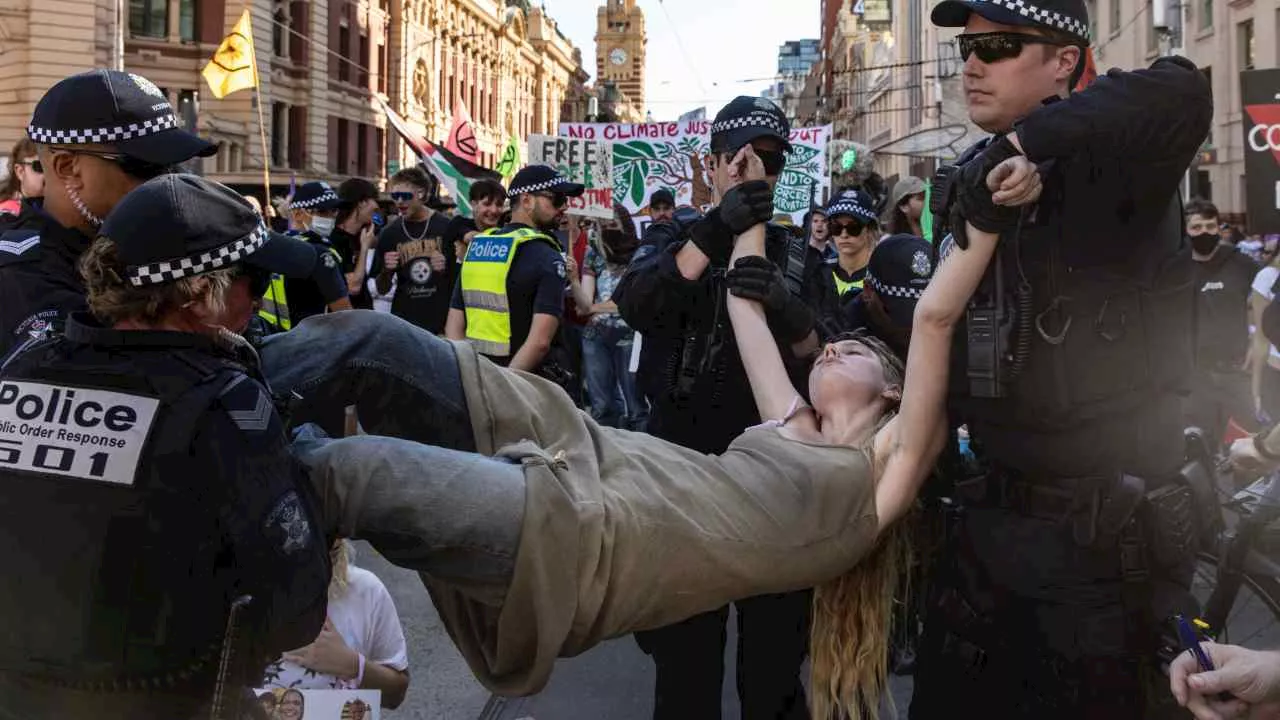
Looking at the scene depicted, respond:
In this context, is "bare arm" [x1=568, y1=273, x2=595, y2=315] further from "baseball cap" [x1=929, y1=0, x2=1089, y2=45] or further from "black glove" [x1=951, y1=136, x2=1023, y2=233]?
"black glove" [x1=951, y1=136, x2=1023, y2=233]

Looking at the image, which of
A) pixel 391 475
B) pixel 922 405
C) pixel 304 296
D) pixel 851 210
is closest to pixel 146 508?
pixel 391 475

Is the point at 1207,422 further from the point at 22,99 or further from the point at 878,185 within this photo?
the point at 22,99

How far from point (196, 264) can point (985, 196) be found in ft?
Answer: 5.19

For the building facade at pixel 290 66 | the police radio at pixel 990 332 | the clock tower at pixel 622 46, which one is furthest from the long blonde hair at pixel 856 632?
the clock tower at pixel 622 46

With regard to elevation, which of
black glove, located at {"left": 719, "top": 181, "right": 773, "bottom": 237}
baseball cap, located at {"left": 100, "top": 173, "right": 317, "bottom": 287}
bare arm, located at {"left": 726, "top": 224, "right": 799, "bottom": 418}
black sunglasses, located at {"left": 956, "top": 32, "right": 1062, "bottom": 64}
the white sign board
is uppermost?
black sunglasses, located at {"left": 956, "top": 32, "right": 1062, "bottom": 64}

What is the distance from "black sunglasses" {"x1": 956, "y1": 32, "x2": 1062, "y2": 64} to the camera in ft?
9.08

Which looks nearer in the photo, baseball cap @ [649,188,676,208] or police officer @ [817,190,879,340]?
police officer @ [817,190,879,340]

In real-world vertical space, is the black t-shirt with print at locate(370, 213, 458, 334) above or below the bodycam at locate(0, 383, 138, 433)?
above

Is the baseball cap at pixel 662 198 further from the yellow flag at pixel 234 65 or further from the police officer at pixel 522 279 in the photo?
the yellow flag at pixel 234 65

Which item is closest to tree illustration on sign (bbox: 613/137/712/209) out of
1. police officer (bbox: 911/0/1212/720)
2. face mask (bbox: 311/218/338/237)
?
face mask (bbox: 311/218/338/237)

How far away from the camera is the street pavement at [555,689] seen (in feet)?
16.3

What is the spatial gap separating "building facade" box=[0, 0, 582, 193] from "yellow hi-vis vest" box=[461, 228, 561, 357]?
68.9ft

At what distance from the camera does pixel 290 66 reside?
45.4m

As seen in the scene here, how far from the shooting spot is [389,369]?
8.33ft
